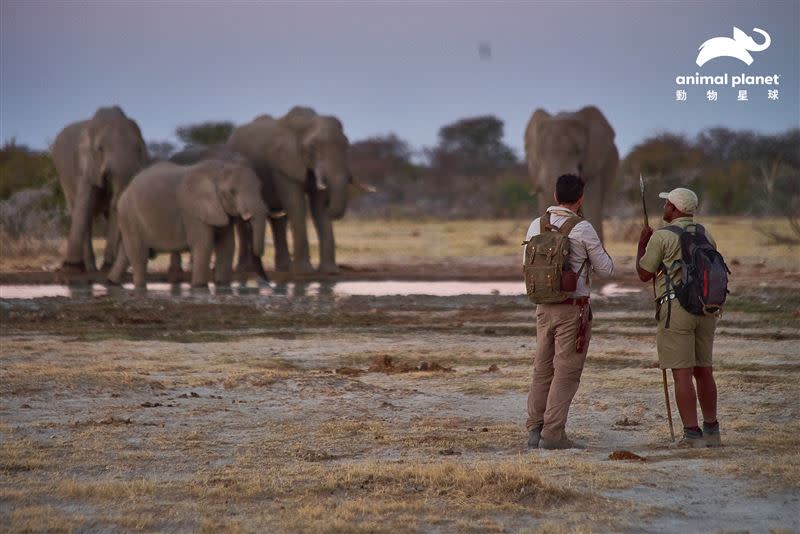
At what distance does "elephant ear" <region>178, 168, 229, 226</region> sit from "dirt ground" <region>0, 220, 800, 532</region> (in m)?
4.84

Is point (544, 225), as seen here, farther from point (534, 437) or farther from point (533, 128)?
point (533, 128)

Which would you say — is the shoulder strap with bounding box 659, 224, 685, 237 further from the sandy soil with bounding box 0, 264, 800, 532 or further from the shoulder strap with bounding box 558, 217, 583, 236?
the sandy soil with bounding box 0, 264, 800, 532

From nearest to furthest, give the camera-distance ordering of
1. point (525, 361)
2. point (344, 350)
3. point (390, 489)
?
point (390, 489), point (525, 361), point (344, 350)

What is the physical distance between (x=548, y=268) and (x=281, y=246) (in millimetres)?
18275

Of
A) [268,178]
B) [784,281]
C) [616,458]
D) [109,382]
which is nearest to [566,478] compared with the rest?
[616,458]

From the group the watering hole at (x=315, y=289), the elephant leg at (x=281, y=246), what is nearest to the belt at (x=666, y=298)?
the watering hole at (x=315, y=289)

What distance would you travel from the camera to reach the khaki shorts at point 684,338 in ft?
28.3

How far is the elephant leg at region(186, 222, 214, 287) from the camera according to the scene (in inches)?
849

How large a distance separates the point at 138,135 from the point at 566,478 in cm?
1937

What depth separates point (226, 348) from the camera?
14109mm

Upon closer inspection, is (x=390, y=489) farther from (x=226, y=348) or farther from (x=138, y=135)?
(x=138, y=135)

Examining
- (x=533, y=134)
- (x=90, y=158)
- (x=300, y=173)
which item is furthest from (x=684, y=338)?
(x=90, y=158)

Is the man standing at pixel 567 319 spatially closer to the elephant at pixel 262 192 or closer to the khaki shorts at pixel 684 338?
the khaki shorts at pixel 684 338

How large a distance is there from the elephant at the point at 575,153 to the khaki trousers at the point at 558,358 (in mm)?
14674
